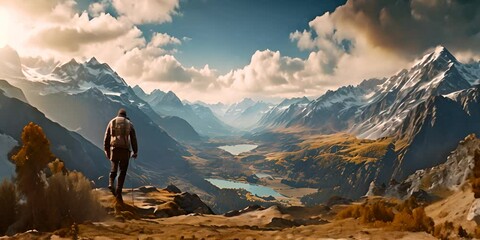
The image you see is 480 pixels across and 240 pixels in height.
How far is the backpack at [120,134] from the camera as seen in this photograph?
70.4ft

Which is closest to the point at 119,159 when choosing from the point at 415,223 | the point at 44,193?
the point at 44,193

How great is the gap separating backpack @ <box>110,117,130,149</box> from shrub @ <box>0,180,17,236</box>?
952 cm

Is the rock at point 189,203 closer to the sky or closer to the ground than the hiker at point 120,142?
closer to the ground

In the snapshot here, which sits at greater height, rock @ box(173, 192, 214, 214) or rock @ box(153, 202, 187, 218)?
rock @ box(153, 202, 187, 218)

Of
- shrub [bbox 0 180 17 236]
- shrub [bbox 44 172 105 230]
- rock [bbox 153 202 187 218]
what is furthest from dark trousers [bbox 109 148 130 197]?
rock [bbox 153 202 187 218]

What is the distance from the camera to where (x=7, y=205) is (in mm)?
24750

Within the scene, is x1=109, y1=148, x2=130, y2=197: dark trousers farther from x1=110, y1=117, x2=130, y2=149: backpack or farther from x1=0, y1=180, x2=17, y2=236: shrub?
x1=0, y1=180, x2=17, y2=236: shrub

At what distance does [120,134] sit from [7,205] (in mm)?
10526

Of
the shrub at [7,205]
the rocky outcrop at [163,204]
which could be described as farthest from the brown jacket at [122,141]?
the rocky outcrop at [163,204]

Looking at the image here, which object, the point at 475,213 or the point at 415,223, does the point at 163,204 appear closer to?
the point at 475,213

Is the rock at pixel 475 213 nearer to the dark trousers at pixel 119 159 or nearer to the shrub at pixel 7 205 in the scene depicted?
the dark trousers at pixel 119 159

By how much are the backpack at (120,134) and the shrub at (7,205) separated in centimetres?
952

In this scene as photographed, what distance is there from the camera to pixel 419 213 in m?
20.8

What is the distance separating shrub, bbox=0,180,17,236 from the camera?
78.6ft
